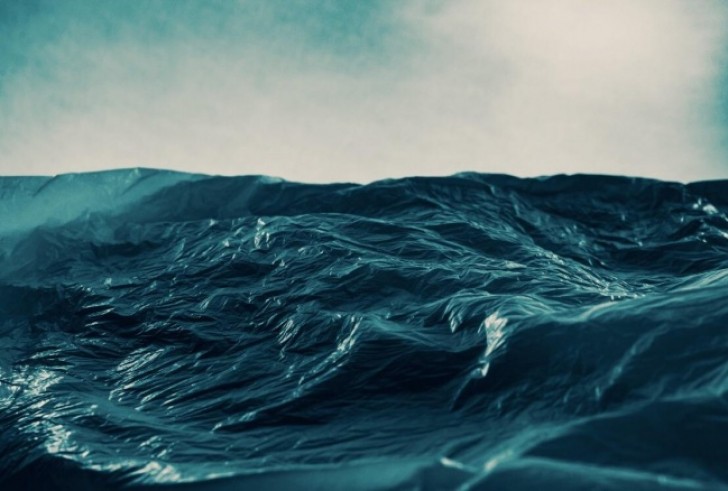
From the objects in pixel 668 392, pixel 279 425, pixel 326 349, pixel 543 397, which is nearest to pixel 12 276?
pixel 326 349

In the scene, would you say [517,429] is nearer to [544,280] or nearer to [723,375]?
[723,375]

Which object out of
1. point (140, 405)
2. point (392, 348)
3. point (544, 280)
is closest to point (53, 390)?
point (140, 405)

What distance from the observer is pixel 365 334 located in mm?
1196

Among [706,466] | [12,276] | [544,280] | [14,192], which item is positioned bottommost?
[706,466]

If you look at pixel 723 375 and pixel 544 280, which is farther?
pixel 544 280

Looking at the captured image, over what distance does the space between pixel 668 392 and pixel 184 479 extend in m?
0.61

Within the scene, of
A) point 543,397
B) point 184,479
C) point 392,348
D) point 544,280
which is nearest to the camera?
point 184,479

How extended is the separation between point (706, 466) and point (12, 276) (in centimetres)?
190

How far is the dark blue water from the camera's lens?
79 cm

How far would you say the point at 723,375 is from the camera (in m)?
0.83

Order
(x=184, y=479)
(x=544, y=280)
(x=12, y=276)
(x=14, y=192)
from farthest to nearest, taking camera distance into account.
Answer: (x=14, y=192)
(x=12, y=276)
(x=544, y=280)
(x=184, y=479)

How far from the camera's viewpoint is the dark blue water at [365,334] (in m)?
0.79

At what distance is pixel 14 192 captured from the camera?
2.44 meters

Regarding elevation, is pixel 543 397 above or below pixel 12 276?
below
